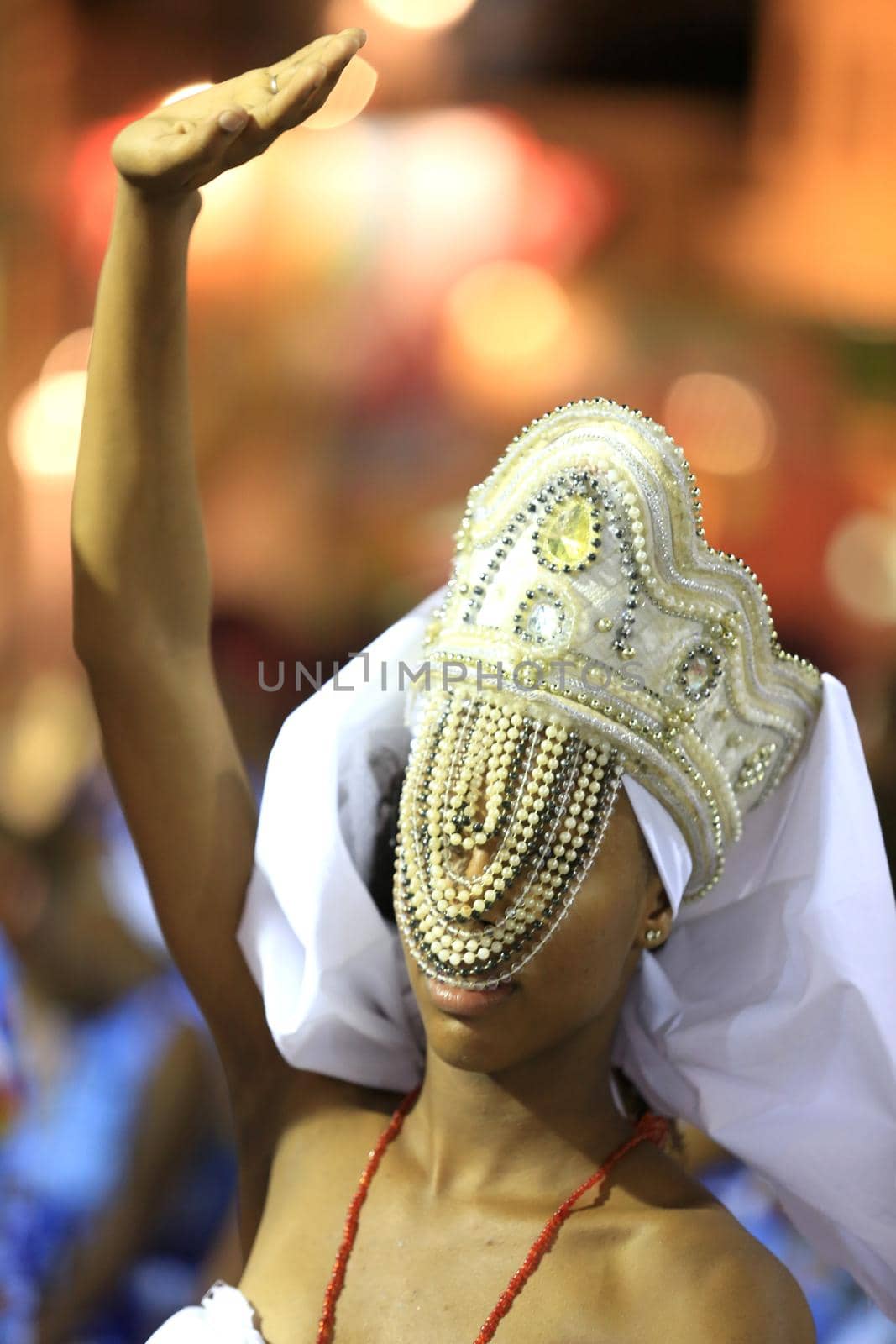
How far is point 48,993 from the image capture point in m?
3.00

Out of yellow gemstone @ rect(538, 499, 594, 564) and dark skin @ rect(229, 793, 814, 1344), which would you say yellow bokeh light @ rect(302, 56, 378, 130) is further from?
dark skin @ rect(229, 793, 814, 1344)

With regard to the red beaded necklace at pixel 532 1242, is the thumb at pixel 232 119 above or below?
above

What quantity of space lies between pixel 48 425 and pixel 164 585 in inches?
105

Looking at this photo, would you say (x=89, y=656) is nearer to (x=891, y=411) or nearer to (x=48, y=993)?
(x=48, y=993)

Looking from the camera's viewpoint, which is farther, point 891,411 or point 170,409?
point 891,411

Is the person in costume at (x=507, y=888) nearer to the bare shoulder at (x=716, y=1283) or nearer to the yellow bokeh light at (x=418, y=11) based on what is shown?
the bare shoulder at (x=716, y=1283)

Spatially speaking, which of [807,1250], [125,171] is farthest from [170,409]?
[807,1250]

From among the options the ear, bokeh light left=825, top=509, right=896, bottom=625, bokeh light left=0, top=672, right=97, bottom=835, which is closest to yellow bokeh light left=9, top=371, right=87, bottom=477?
bokeh light left=0, top=672, right=97, bottom=835

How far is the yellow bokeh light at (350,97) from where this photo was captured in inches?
159

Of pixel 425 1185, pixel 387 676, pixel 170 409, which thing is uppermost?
pixel 170 409

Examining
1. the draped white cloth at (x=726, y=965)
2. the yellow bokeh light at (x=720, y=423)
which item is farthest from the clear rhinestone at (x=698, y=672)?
the yellow bokeh light at (x=720, y=423)

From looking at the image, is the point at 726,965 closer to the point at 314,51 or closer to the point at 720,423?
the point at 314,51

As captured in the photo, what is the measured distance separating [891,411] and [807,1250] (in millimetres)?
2624

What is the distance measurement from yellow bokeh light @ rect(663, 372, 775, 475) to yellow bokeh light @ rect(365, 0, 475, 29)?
1140 mm
